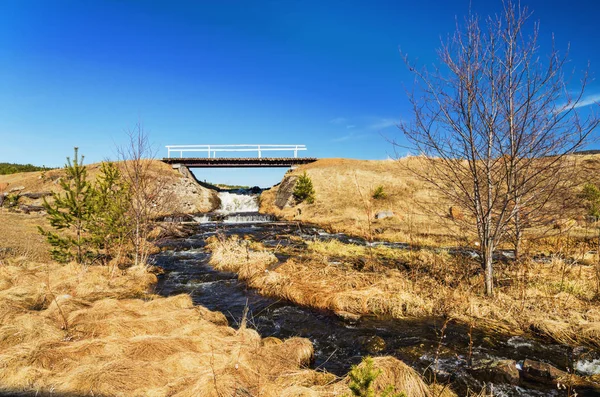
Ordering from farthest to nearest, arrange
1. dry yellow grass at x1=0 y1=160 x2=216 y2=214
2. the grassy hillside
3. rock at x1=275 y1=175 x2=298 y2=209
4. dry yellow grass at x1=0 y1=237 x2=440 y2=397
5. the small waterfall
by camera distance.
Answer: dry yellow grass at x1=0 y1=160 x2=216 y2=214
rock at x1=275 y1=175 x2=298 y2=209
the small waterfall
the grassy hillside
dry yellow grass at x1=0 y1=237 x2=440 y2=397

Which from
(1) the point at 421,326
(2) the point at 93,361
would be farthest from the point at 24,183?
(1) the point at 421,326

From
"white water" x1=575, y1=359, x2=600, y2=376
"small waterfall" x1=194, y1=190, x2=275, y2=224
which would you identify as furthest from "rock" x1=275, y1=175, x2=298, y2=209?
"white water" x1=575, y1=359, x2=600, y2=376

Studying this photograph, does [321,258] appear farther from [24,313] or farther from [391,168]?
[391,168]

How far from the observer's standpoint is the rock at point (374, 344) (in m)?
5.83

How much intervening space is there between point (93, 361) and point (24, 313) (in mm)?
2976

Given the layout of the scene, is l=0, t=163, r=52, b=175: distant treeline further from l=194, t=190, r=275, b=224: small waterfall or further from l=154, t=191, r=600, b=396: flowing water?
l=154, t=191, r=600, b=396: flowing water

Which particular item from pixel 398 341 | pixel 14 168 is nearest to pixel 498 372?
pixel 398 341

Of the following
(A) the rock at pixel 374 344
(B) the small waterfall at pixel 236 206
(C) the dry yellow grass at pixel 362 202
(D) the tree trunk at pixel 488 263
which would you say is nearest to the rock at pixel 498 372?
(A) the rock at pixel 374 344

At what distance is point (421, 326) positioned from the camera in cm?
676

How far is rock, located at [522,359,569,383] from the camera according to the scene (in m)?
4.61

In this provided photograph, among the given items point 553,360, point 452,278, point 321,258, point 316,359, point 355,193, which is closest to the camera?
point 553,360

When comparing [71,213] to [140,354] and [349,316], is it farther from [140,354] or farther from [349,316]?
[349,316]

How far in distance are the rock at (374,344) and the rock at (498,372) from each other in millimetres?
1518

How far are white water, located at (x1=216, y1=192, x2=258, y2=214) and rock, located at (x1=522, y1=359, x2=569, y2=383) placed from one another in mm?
33849
